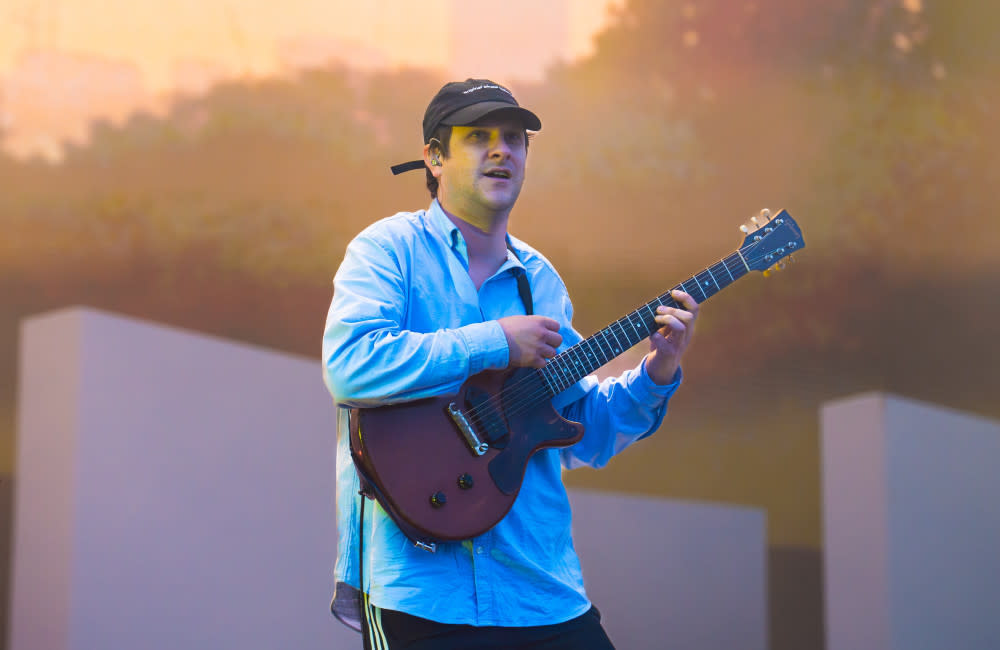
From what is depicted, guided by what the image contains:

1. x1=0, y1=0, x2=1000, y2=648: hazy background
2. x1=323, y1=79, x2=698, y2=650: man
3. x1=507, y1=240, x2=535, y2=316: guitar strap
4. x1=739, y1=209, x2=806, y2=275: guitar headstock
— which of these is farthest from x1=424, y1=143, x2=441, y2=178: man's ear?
x1=0, y1=0, x2=1000, y2=648: hazy background

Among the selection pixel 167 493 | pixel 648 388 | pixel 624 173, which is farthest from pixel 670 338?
pixel 624 173

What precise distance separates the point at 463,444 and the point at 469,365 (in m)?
0.14

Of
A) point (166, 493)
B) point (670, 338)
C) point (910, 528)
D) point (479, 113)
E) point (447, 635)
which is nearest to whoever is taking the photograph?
point (447, 635)

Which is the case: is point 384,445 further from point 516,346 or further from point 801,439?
point 801,439

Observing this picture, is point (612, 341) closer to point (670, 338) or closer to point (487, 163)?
point (670, 338)

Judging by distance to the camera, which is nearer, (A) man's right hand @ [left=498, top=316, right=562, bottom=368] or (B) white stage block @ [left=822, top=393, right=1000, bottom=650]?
(A) man's right hand @ [left=498, top=316, right=562, bottom=368]

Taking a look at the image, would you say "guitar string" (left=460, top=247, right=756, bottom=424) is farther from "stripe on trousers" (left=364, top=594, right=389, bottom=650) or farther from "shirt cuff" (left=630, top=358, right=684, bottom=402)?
"stripe on trousers" (left=364, top=594, right=389, bottom=650)

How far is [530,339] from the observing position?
159 centimetres

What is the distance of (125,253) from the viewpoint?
19.4ft

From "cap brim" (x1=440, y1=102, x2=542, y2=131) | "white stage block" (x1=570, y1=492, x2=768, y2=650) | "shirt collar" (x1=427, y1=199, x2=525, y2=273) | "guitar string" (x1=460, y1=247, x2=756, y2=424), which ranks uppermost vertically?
"cap brim" (x1=440, y1=102, x2=542, y2=131)

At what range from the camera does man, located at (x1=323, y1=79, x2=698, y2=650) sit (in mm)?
1491

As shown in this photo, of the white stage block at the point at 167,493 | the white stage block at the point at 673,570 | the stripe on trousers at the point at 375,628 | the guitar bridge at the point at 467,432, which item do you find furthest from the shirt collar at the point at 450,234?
the white stage block at the point at 673,570

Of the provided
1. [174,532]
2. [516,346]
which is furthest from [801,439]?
[516,346]

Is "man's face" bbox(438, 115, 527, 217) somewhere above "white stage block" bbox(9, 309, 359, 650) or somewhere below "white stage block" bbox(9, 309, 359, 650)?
above
